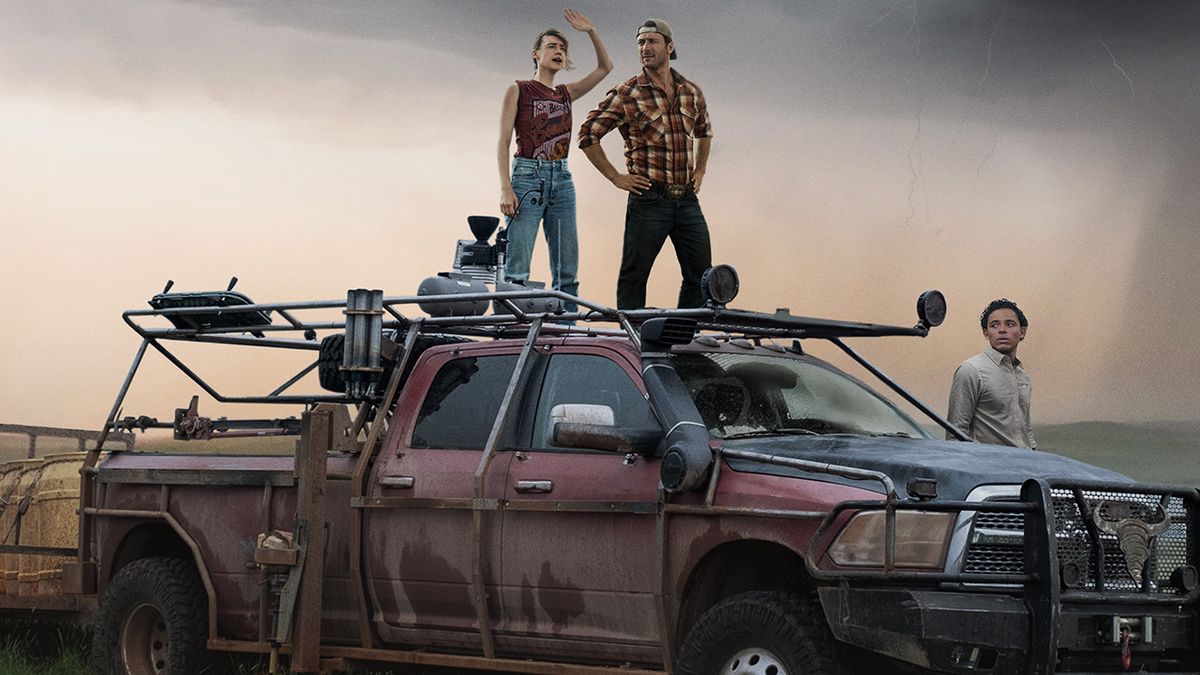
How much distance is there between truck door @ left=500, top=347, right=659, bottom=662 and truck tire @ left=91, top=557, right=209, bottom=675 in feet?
8.19

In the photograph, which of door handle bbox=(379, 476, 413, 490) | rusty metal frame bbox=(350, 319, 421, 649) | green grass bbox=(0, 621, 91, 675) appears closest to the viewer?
door handle bbox=(379, 476, 413, 490)

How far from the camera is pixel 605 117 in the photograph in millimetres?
12680

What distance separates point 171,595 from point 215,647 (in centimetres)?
50

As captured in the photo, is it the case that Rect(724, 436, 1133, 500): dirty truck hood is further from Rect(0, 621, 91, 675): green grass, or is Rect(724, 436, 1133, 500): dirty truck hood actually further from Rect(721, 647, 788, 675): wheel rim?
Rect(0, 621, 91, 675): green grass

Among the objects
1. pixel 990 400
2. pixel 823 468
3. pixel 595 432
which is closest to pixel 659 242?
pixel 990 400

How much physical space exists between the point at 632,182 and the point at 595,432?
452cm

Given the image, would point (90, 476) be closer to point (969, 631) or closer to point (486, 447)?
point (486, 447)

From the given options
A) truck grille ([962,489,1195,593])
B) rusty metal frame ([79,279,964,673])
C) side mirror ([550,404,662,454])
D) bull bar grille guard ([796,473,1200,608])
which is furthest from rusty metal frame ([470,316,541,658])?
truck grille ([962,489,1195,593])

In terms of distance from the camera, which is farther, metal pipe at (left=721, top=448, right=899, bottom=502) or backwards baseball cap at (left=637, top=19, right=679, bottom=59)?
backwards baseball cap at (left=637, top=19, right=679, bottom=59)

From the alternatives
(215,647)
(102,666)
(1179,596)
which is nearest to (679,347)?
(1179,596)

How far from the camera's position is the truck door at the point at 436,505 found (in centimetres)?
947

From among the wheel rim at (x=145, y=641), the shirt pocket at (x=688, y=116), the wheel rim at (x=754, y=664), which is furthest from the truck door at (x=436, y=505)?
the shirt pocket at (x=688, y=116)

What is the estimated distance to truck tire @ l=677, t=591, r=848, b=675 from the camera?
7832 millimetres

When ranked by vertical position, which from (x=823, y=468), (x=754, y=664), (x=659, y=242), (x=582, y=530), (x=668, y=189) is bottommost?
(x=754, y=664)
